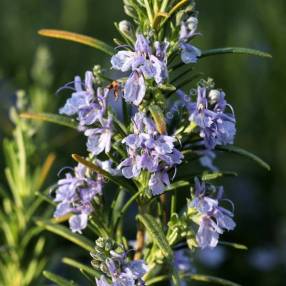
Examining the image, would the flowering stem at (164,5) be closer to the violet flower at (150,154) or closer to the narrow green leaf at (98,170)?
the violet flower at (150,154)

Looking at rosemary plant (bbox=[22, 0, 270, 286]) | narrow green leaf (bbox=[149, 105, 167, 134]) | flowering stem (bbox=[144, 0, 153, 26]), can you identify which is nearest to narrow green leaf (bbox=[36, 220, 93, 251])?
rosemary plant (bbox=[22, 0, 270, 286])

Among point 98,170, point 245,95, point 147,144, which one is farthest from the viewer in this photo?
point 245,95

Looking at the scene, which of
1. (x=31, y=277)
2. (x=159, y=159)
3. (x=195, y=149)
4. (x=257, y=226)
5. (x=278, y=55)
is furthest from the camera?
(x=257, y=226)

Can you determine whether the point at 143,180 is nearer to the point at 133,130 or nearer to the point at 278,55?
the point at 133,130

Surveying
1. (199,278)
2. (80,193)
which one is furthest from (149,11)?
(199,278)

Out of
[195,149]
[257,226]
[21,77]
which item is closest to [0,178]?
[21,77]

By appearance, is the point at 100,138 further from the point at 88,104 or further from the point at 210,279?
the point at 210,279
